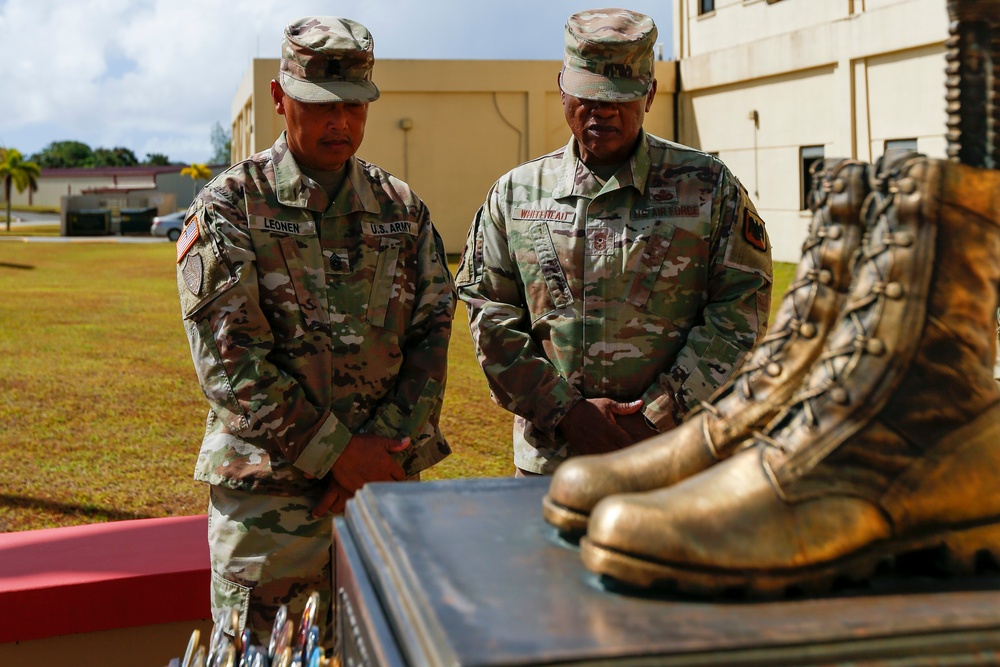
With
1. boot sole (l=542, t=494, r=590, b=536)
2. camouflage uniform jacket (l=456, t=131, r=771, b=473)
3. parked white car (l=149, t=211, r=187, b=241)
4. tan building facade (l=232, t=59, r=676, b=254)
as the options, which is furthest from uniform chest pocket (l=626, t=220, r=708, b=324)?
parked white car (l=149, t=211, r=187, b=241)

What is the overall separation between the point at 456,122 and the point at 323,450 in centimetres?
1706

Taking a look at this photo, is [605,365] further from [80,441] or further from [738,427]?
[80,441]

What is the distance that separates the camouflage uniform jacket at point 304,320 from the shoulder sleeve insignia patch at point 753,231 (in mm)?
729

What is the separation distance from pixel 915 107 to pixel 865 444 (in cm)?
1344

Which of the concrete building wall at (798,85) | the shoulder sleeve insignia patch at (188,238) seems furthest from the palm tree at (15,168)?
the shoulder sleeve insignia patch at (188,238)

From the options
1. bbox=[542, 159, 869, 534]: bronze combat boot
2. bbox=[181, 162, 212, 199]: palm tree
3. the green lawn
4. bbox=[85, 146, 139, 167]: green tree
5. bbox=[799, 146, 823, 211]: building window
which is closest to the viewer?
bbox=[542, 159, 869, 534]: bronze combat boot

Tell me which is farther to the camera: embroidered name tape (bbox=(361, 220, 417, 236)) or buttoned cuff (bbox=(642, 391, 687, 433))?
embroidered name tape (bbox=(361, 220, 417, 236))

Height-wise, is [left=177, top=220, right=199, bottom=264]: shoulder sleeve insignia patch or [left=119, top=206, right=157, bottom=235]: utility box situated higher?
[left=119, top=206, right=157, bottom=235]: utility box

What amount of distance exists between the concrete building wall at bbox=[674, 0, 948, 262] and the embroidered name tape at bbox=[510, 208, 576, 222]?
10822mm

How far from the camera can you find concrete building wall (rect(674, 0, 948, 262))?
13148mm

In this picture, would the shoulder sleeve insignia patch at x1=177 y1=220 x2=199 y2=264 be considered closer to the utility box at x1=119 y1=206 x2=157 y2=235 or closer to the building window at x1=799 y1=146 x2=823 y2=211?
the building window at x1=799 y1=146 x2=823 y2=211

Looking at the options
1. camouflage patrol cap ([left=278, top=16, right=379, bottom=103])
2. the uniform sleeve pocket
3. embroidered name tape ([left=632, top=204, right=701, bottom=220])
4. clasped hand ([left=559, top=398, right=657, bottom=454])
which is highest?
camouflage patrol cap ([left=278, top=16, right=379, bottom=103])

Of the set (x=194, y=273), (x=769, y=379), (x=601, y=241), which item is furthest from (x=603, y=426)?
(x=769, y=379)

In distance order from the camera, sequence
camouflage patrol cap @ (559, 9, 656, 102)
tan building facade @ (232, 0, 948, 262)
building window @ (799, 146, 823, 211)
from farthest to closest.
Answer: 1. building window @ (799, 146, 823, 211)
2. tan building facade @ (232, 0, 948, 262)
3. camouflage patrol cap @ (559, 9, 656, 102)
